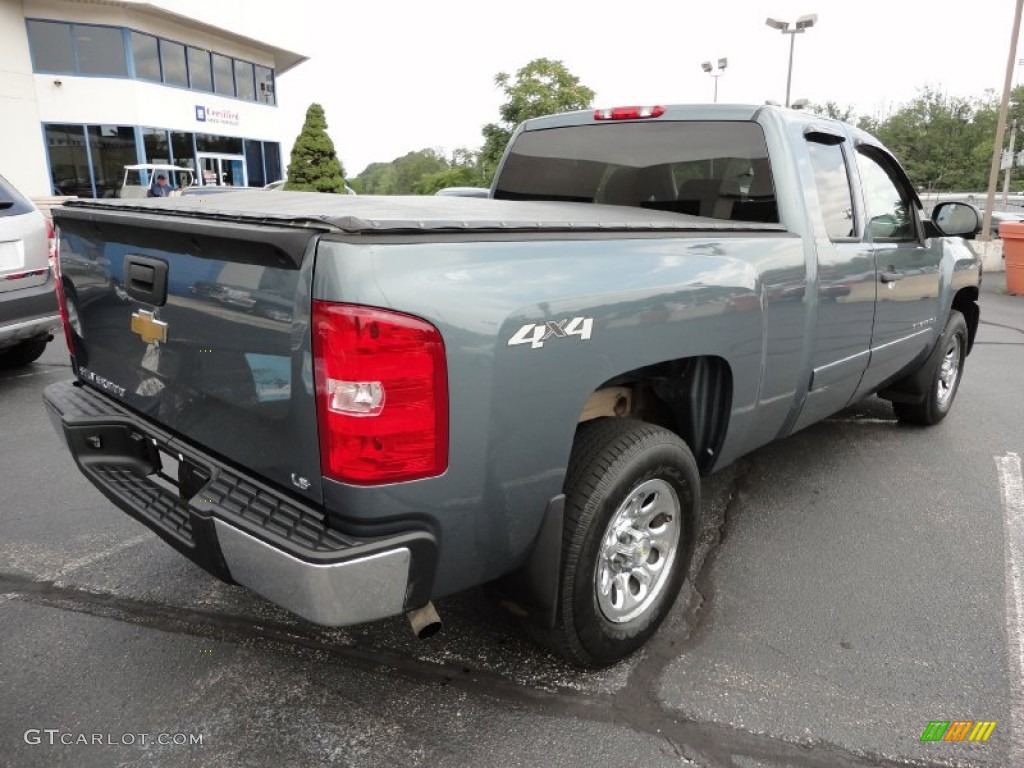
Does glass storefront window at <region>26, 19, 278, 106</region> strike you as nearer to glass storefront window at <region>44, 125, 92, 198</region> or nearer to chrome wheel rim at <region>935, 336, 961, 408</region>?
glass storefront window at <region>44, 125, 92, 198</region>

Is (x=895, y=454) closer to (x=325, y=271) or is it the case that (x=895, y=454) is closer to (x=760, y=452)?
(x=760, y=452)

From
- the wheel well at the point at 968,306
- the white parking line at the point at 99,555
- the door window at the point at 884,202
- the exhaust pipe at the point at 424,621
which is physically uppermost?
the door window at the point at 884,202

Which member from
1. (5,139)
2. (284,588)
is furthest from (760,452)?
(5,139)

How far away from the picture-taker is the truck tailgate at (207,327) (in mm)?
1879

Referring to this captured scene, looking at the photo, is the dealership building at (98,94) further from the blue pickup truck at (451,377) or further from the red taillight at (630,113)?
the blue pickup truck at (451,377)

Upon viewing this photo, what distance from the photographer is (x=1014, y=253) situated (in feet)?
41.7

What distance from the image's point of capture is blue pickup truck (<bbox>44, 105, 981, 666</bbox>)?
1.82 metres

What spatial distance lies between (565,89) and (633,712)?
35.5 metres

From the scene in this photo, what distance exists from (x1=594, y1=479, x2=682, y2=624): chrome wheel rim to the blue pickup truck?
0.01 metres

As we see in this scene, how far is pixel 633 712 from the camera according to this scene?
236cm

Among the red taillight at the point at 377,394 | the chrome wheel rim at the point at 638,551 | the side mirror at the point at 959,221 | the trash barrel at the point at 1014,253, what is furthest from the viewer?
the trash barrel at the point at 1014,253

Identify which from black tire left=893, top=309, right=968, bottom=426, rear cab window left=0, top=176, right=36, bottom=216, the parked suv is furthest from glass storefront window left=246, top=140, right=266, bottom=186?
black tire left=893, top=309, right=968, bottom=426

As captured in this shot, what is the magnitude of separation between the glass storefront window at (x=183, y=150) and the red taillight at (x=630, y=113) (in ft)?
95.4

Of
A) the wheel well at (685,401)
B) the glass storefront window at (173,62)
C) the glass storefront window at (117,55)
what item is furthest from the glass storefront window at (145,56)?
the wheel well at (685,401)
